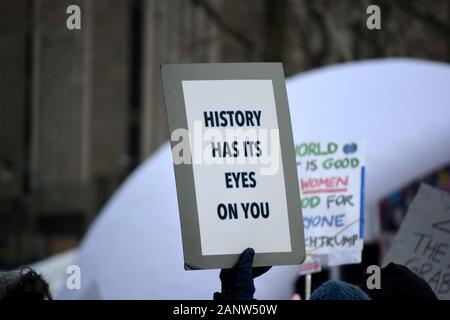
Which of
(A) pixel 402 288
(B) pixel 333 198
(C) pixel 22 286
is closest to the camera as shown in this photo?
(C) pixel 22 286

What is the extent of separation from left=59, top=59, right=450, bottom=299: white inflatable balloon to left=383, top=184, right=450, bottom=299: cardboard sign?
341 centimetres

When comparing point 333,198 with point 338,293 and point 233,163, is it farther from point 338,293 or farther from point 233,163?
point 338,293

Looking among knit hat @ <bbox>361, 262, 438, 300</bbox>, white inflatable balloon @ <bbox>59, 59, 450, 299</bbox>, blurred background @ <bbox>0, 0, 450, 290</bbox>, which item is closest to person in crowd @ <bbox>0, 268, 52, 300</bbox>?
knit hat @ <bbox>361, 262, 438, 300</bbox>

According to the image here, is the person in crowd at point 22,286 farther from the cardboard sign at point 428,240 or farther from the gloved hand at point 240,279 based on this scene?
the cardboard sign at point 428,240

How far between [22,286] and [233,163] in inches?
36.5

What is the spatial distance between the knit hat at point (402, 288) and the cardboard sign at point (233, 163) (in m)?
0.57

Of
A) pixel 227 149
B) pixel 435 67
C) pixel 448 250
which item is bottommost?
pixel 448 250

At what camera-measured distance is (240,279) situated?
352cm

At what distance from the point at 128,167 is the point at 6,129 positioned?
5.40 m

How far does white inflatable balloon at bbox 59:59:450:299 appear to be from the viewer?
28.6ft

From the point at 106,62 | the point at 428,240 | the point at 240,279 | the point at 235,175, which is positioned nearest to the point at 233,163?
the point at 235,175

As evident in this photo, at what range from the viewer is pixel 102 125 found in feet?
84.8
